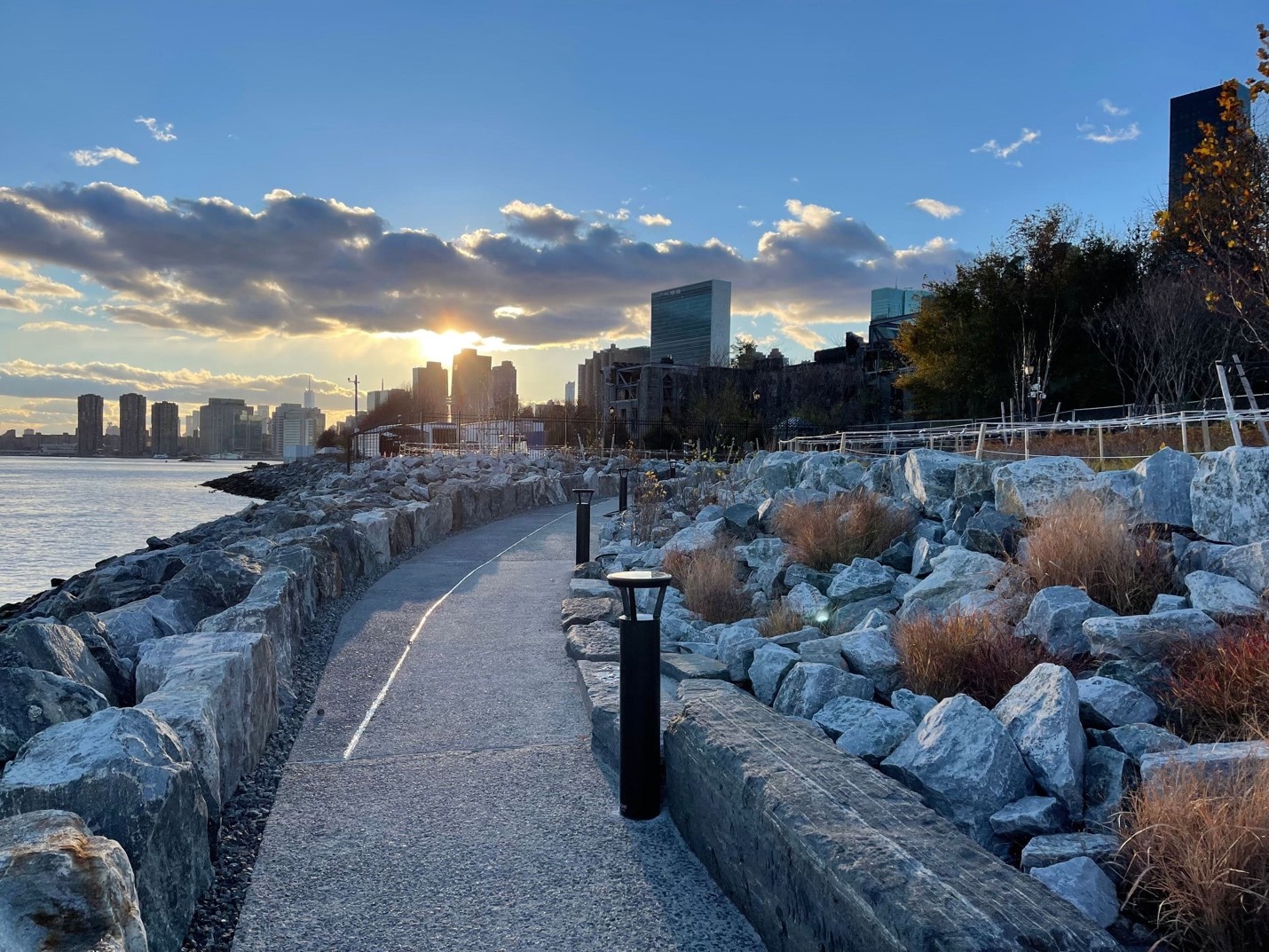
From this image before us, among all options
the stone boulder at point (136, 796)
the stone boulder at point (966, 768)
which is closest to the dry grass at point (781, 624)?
the stone boulder at point (966, 768)

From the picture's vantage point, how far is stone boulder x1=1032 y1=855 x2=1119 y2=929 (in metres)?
2.73

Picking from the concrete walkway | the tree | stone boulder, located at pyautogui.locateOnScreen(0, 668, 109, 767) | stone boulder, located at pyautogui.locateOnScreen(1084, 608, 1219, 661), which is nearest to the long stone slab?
the concrete walkway

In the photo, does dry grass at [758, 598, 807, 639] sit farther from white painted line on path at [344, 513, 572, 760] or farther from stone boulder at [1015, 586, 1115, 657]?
white painted line on path at [344, 513, 572, 760]

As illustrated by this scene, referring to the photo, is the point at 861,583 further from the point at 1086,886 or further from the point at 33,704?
the point at 33,704

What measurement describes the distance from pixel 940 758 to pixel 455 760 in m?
2.37

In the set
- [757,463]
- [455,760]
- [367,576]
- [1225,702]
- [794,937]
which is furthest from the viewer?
[757,463]

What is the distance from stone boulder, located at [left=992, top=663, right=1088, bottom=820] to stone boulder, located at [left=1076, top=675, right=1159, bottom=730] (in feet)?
0.41

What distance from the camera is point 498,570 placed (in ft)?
32.9

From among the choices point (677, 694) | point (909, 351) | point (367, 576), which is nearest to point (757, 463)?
point (367, 576)

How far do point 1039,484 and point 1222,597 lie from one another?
2401 mm

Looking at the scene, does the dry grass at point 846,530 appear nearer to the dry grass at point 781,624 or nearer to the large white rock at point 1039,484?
the large white rock at point 1039,484

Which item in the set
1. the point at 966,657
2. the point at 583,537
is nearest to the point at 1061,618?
the point at 966,657

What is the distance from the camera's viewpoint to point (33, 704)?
3.51m

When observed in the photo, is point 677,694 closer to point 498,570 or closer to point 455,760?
point 455,760
